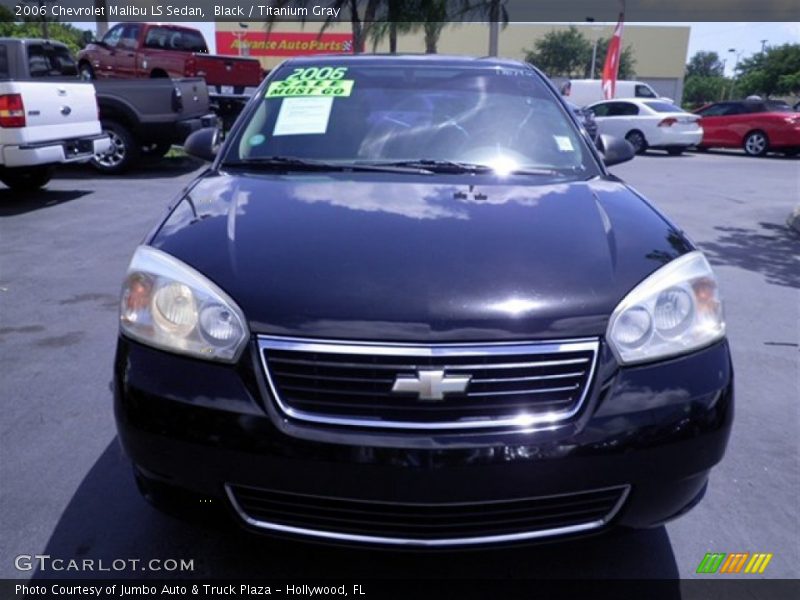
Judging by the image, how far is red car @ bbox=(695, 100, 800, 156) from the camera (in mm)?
18594

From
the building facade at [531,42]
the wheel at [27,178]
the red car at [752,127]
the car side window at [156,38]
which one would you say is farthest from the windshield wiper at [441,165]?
the building facade at [531,42]

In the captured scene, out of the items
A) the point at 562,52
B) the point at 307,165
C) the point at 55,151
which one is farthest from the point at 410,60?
the point at 562,52

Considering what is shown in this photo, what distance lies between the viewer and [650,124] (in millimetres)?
18984

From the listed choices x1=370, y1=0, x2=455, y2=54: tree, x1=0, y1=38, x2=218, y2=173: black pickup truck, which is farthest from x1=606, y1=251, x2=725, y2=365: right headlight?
x1=370, y1=0, x2=455, y2=54: tree

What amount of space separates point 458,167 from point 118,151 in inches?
383

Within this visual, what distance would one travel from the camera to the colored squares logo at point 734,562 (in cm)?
254

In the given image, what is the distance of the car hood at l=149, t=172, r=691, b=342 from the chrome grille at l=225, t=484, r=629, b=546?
0.46 m

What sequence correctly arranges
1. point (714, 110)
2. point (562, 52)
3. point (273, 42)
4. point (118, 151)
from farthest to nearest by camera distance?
point (562, 52), point (273, 42), point (714, 110), point (118, 151)

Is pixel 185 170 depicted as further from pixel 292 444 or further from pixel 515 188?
pixel 292 444

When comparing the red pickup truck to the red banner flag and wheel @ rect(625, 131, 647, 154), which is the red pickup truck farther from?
the red banner flag

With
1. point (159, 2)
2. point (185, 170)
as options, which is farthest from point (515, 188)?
point (159, 2)

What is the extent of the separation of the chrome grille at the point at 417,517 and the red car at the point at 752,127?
19.3 metres

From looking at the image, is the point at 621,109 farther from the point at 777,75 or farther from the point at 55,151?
the point at 777,75

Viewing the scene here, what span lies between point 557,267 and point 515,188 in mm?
768
